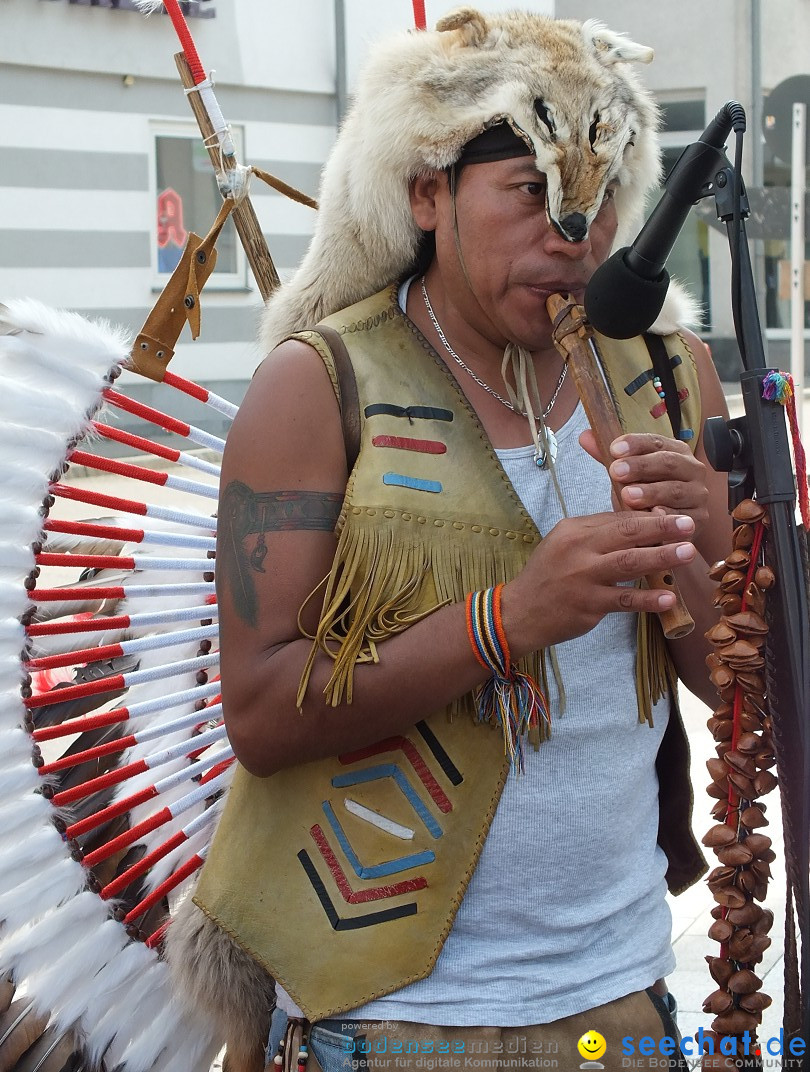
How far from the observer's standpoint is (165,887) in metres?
1.83

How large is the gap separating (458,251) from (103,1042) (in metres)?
1.18

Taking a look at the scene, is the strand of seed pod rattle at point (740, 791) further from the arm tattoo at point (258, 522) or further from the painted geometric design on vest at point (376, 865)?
the arm tattoo at point (258, 522)

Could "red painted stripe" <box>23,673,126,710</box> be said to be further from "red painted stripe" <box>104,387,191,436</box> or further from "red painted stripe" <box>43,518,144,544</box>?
"red painted stripe" <box>104,387,191,436</box>

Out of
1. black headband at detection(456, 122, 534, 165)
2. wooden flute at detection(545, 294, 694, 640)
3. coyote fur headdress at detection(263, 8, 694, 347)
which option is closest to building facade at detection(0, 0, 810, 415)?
coyote fur headdress at detection(263, 8, 694, 347)

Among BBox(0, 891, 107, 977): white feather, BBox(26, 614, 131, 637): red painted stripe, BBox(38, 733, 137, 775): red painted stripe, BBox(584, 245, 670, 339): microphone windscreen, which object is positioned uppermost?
BBox(584, 245, 670, 339): microphone windscreen

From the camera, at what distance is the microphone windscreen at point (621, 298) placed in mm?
1164

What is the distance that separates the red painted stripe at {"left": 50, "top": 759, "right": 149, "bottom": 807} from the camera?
5.88 feet

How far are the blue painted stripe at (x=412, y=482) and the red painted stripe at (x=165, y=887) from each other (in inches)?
29.5

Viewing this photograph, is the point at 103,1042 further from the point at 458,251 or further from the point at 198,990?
the point at 458,251

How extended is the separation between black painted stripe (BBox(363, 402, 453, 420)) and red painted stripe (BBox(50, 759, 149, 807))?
0.71 meters

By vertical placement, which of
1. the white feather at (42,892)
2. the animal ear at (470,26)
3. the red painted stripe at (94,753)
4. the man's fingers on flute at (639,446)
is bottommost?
the white feather at (42,892)

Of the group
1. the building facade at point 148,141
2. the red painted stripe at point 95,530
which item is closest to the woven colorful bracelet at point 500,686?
the red painted stripe at point 95,530

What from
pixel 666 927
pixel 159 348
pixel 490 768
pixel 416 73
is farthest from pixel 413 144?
pixel 666 927

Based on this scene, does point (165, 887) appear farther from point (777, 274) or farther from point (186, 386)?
point (777, 274)
